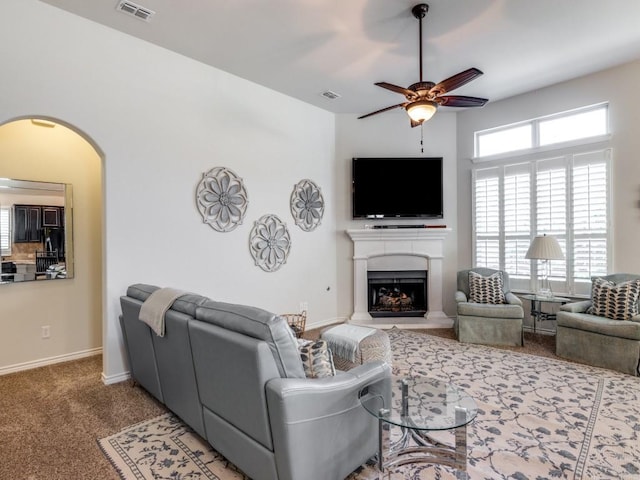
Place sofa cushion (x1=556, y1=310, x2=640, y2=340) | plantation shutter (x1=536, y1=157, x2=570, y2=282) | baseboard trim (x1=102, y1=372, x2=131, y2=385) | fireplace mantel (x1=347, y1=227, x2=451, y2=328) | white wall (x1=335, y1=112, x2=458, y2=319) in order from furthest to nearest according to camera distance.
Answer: white wall (x1=335, y1=112, x2=458, y2=319) → fireplace mantel (x1=347, y1=227, x2=451, y2=328) → plantation shutter (x1=536, y1=157, x2=570, y2=282) → sofa cushion (x1=556, y1=310, x2=640, y2=340) → baseboard trim (x1=102, y1=372, x2=131, y2=385)

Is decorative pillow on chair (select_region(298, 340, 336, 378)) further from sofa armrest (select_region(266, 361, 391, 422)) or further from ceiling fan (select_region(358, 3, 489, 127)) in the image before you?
ceiling fan (select_region(358, 3, 489, 127))

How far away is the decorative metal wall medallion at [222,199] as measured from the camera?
3.95 m

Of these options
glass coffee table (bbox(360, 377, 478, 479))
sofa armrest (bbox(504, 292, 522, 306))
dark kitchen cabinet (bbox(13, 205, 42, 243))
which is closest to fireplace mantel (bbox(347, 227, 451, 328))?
sofa armrest (bbox(504, 292, 522, 306))

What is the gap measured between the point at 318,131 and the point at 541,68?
301 centimetres

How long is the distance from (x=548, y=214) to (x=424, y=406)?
399 centimetres

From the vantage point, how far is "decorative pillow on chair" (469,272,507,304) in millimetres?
4652

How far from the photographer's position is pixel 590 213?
4.39 m

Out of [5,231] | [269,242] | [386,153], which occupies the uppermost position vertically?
[386,153]

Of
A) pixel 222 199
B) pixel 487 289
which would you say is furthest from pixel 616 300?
pixel 222 199

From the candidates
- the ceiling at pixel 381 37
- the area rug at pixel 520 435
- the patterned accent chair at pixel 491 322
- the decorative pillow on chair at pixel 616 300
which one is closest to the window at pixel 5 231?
the ceiling at pixel 381 37

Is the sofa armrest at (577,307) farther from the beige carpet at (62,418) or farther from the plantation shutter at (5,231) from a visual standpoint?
the plantation shutter at (5,231)

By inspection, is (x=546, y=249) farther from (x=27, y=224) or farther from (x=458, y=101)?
(x=27, y=224)

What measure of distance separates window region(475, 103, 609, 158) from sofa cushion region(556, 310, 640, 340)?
7.60 feet

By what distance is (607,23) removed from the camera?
3270 mm
